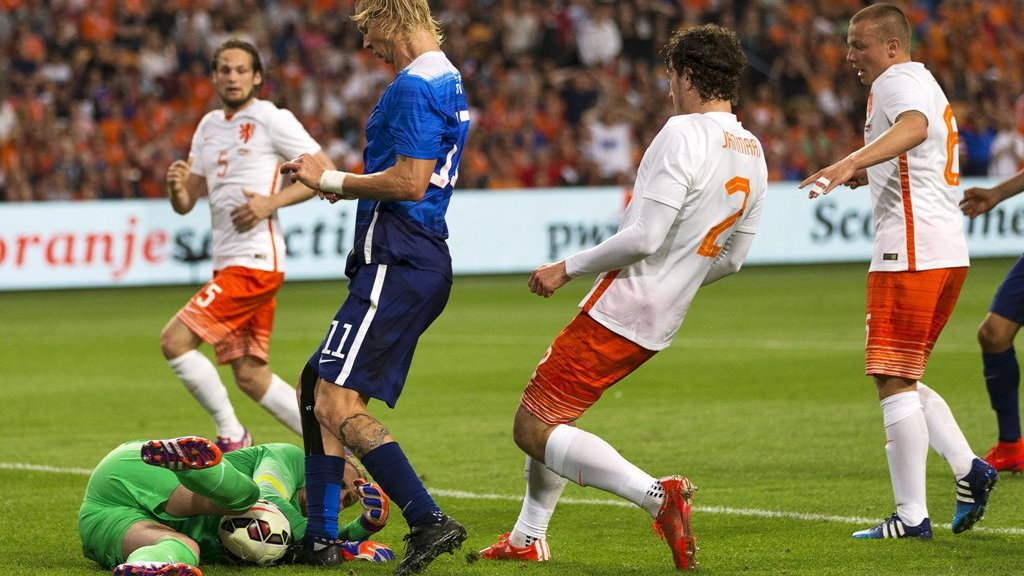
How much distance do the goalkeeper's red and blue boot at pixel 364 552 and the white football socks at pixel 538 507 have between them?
0.50m

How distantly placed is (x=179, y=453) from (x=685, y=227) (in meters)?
2.04

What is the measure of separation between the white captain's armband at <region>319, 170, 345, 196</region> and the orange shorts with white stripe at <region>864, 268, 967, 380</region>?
2.39 meters

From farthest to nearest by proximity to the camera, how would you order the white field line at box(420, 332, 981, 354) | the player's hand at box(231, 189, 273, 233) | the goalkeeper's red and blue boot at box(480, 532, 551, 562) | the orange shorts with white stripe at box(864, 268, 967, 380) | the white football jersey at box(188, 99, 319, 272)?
the white field line at box(420, 332, 981, 354), the white football jersey at box(188, 99, 319, 272), the player's hand at box(231, 189, 273, 233), the orange shorts with white stripe at box(864, 268, 967, 380), the goalkeeper's red and blue boot at box(480, 532, 551, 562)

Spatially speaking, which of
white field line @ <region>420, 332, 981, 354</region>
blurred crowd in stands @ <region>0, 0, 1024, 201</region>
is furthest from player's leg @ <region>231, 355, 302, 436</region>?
blurred crowd in stands @ <region>0, 0, 1024, 201</region>

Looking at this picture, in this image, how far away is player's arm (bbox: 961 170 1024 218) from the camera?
7684 millimetres

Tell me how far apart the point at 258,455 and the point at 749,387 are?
21.0 feet

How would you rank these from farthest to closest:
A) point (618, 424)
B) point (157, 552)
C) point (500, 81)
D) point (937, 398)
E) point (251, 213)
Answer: point (500, 81) < point (618, 424) < point (251, 213) < point (937, 398) < point (157, 552)

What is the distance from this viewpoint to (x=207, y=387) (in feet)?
29.7

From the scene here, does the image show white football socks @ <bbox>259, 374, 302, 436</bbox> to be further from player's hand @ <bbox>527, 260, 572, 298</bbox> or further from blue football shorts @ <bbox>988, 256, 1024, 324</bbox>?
blue football shorts @ <bbox>988, 256, 1024, 324</bbox>

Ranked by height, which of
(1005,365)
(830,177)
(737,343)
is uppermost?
(830,177)

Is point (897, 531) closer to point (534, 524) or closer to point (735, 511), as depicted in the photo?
point (735, 511)

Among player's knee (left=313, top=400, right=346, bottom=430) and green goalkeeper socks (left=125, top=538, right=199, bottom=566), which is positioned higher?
player's knee (left=313, top=400, right=346, bottom=430)

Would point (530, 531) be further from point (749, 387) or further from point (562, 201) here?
point (562, 201)

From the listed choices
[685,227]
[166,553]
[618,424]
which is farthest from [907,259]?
[618,424]
